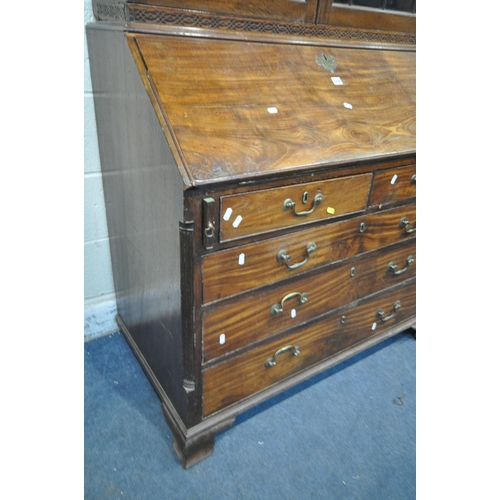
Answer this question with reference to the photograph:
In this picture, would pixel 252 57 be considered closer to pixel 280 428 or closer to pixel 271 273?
pixel 271 273

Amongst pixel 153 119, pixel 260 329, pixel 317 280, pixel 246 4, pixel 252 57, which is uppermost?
pixel 246 4

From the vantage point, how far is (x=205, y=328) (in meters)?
1.17

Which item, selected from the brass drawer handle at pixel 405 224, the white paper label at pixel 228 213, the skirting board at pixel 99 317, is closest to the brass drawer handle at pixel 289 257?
the white paper label at pixel 228 213

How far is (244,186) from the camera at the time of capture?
3.40ft

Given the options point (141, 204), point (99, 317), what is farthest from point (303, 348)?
point (99, 317)

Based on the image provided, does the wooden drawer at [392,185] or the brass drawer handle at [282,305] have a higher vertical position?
the wooden drawer at [392,185]

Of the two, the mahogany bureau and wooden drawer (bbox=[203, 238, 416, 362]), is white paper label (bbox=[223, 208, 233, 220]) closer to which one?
the mahogany bureau

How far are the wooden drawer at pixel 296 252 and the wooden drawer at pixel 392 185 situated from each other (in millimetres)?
56

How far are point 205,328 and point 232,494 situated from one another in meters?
0.56

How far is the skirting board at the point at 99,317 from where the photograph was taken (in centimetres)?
179

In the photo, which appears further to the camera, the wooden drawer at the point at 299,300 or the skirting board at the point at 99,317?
the skirting board at the point at 99,317

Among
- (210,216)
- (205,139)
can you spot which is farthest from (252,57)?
(210,216)

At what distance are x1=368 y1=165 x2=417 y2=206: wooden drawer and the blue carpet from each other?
789 millimetres

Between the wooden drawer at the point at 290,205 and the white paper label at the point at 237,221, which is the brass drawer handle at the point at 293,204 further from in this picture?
the white paper label at the point at 237,221
